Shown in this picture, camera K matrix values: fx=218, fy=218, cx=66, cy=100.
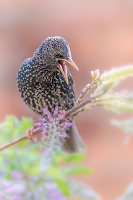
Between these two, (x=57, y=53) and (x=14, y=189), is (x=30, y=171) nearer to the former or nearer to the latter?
(x=14, y=189)

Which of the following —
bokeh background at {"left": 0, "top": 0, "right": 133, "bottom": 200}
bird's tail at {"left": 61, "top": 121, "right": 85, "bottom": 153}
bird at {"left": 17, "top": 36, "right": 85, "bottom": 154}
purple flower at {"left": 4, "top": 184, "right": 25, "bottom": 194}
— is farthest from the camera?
bokeh background at {"left": 0, "top": 0, "right": 133, "bottom": 200}

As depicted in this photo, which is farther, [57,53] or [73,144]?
[73,144]

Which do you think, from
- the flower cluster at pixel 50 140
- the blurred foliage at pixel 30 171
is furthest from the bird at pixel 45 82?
the flower cluster at pixel 50 140

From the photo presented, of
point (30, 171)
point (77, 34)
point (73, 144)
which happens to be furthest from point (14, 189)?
point (77, 34)

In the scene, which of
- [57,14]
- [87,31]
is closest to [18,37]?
[57,14]

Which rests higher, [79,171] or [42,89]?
[42,89]

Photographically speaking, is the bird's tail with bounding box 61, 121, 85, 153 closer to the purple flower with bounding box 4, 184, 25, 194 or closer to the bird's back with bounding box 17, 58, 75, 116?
the bird's back with bounding box 17, 58, 75, 116

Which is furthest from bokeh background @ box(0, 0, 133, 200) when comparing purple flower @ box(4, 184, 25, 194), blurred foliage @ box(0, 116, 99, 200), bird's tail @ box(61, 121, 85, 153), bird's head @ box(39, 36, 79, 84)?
purple flower @ box(4, 184, 25, 194)
